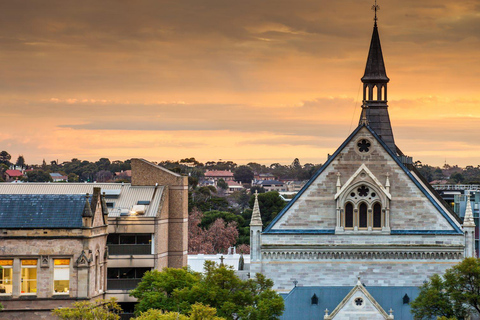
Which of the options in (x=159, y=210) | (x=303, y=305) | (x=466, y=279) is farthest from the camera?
(x=159, y=210)

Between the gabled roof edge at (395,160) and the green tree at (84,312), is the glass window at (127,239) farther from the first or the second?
the green tree at (84,312)

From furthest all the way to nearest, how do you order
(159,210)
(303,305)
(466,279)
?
(159,210) → (303,305) → (466,279)

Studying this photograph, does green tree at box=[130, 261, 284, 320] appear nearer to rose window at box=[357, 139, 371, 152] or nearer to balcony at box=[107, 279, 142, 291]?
rose window at box=[357, 139, 371, 152]

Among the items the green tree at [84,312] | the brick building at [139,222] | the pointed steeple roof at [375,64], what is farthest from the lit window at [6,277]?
the pointed steeple roof at [375,64]

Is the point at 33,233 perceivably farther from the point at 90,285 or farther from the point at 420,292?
the point at 420,292

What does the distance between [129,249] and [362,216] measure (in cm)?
2483

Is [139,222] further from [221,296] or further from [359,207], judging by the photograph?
[221,296]

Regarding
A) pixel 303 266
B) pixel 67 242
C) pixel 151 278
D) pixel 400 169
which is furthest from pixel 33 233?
pixel 400 169

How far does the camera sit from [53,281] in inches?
3036

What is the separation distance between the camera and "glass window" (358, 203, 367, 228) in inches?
3243

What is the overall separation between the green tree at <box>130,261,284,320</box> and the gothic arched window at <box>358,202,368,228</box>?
366 inches

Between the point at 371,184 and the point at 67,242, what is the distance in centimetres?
2211

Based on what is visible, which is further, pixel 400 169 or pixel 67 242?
pixel 400 169

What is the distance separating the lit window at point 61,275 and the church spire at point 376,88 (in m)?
29.4
